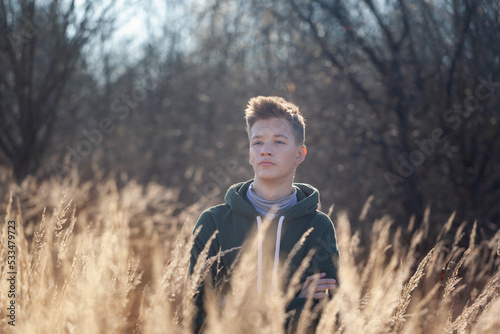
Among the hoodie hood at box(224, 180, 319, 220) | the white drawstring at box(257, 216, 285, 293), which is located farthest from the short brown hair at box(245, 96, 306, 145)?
the white drawstring at box(257, 216, 285, 293)

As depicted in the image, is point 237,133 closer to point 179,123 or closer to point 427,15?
point 179,123

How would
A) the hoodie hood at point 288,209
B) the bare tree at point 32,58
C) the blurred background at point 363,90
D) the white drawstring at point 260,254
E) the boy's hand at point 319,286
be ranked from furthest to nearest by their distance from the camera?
1. the bare tree at point 32,58
2. the blurred background at point 363,90
3. the hoodie hood at point 288,209
4. the white drawstring at point 260,254
5. the boy's hand at point 319,286

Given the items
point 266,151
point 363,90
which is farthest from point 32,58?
point 266,151

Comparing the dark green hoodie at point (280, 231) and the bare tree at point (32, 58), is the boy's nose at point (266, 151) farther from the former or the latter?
the bare tree at point (32, 58)

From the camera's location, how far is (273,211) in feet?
7.18

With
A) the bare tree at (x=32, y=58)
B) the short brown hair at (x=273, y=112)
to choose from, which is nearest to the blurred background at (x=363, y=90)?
the bare tree at (x=32, y=58)

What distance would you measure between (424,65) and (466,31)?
77 centimetres

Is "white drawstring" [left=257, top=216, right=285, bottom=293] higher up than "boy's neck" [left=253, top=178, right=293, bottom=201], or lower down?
lower down

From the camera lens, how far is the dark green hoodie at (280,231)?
6.89ft

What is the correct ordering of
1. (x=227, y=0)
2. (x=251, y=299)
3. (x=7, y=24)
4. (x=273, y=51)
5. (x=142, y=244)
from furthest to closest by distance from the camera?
1. (x=227, y=0)
2. (x=273, y=51)
3. (x=7, y=24)
4. (x=142, y=244)
5. (x=251, y=299)

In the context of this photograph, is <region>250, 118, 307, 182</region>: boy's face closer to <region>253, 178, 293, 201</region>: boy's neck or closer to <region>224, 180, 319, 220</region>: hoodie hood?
<region>253, 178, 293, 201</region>: boy's neck

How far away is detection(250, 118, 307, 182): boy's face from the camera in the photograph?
86.0 inches

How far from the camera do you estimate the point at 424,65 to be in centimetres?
530

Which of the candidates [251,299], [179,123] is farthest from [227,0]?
[251,299]
